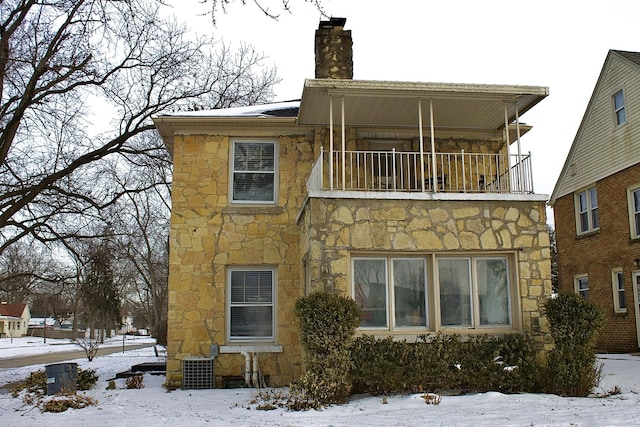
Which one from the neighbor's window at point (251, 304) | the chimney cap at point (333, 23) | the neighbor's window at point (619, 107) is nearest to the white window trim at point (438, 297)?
the neighbor's window at point (251, 304)

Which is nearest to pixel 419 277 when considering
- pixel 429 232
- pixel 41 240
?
pixel 429 232

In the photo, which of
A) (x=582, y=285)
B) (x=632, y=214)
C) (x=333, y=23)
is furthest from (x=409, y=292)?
(x=582, y=285)

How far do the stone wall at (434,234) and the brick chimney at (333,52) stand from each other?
397 cm

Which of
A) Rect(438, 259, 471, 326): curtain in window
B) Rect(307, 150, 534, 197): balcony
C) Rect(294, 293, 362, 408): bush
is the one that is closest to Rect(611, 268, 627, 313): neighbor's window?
Rect(307, 150, 534, 197): balcony

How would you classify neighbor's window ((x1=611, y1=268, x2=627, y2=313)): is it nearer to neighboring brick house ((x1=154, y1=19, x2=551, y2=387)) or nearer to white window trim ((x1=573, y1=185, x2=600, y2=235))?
white window trim ((x1=573, y1=185, x2=600, y2=235))

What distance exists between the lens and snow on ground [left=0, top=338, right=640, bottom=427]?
23.8ft

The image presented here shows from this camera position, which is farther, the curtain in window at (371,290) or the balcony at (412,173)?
the balcony at (412,173)

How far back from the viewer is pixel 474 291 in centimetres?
977

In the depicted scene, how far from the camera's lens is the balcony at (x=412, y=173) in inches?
402

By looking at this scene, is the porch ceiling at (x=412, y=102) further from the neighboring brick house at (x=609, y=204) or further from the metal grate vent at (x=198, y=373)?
the neighboring brick house at (x=609, y=204)

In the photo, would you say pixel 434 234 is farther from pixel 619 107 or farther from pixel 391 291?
pixel 619 107

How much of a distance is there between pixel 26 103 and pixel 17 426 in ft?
27.0

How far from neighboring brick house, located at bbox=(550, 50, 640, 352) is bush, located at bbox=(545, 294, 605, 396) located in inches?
363

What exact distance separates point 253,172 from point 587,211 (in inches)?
507
